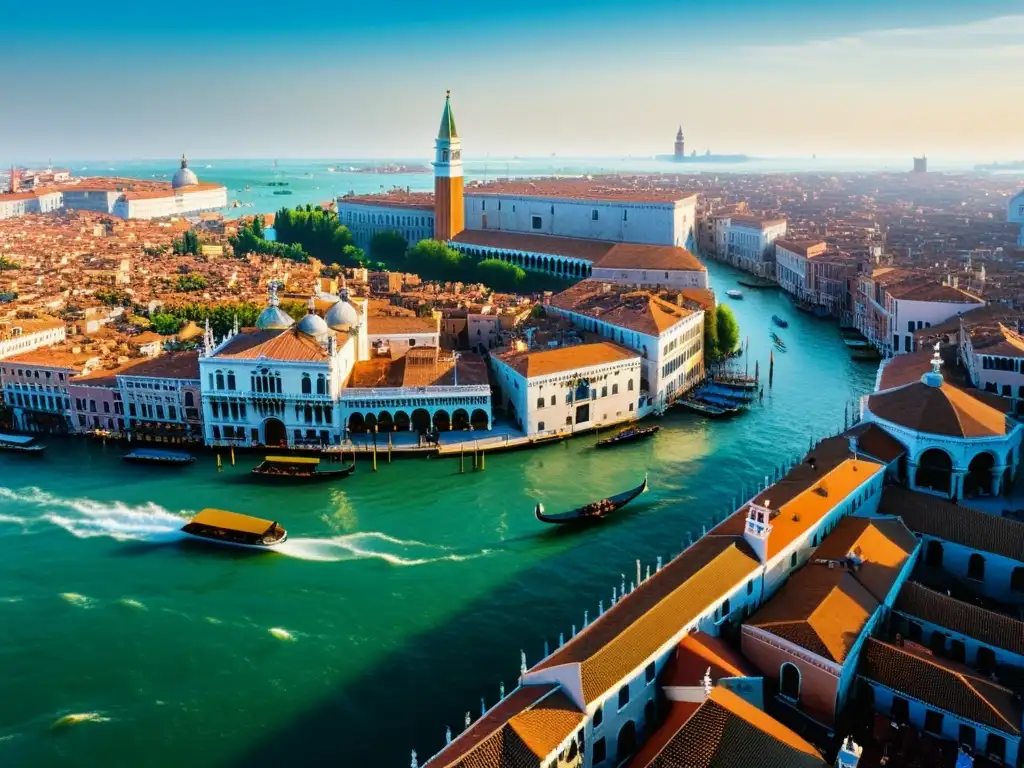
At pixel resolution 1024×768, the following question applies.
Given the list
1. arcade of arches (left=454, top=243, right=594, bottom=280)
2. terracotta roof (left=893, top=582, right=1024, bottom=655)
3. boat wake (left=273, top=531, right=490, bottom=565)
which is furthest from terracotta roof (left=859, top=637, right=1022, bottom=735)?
arcade of arches (left=454, top=243, right=594, bottom=280)

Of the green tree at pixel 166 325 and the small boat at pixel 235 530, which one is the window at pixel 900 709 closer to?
the small boat at pixel 235 530

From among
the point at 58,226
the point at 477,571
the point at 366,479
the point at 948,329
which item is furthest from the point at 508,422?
the point at 58,226

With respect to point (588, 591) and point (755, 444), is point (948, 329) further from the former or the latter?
point (588, 591)

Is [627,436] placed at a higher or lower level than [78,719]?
higher

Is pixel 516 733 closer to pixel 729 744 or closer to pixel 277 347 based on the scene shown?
pixel 729 744

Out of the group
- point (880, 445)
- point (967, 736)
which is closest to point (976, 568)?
point (880, 445)

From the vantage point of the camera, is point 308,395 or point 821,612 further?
point 308,395

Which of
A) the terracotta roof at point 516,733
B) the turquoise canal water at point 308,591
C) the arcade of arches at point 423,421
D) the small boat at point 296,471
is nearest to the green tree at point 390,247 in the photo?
the arcade of arches at point 423,421
